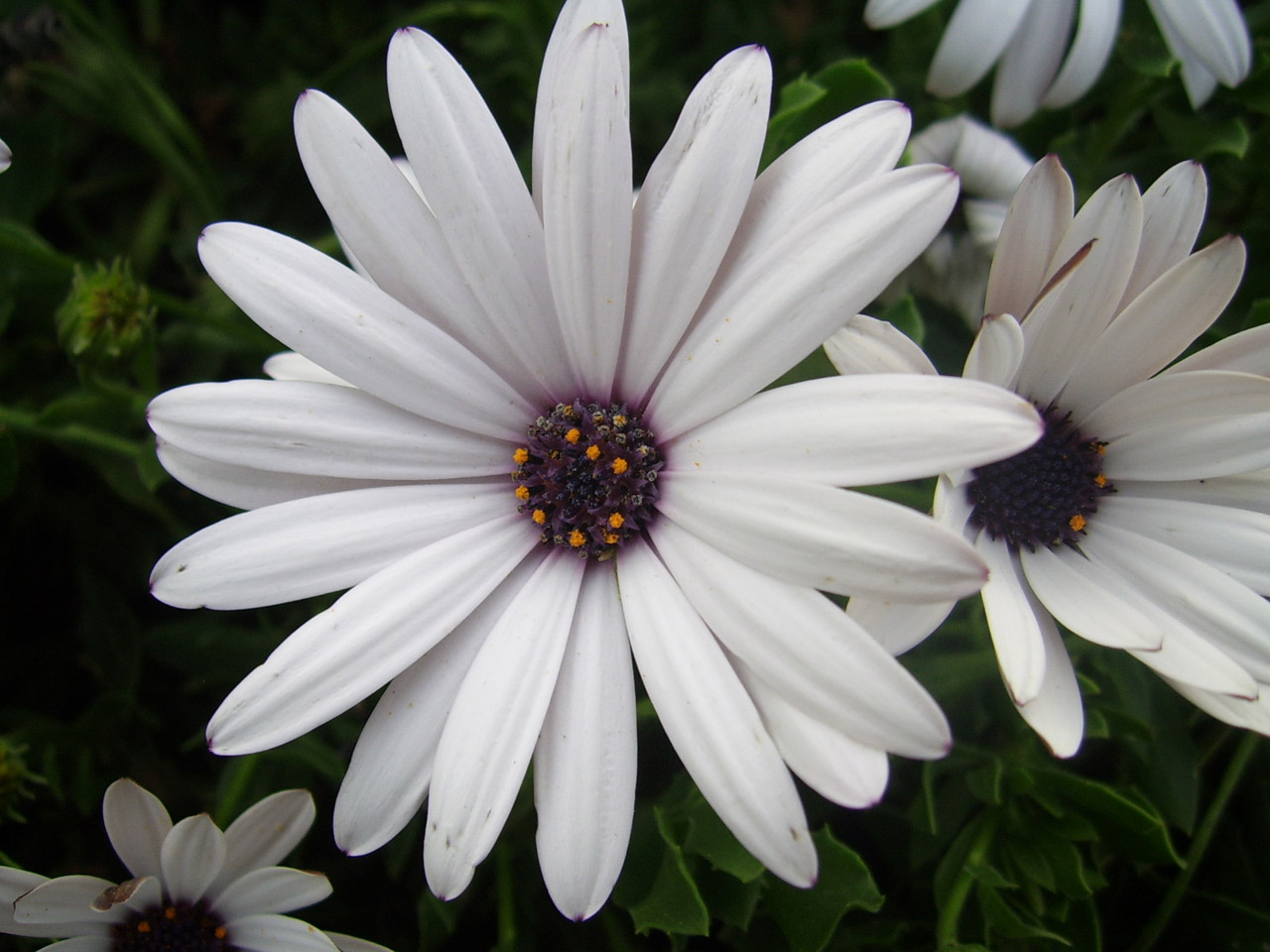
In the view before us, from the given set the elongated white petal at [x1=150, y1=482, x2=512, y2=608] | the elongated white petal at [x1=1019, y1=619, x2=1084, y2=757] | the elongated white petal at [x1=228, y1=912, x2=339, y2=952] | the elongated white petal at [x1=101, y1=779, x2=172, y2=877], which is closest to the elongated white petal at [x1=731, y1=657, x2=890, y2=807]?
the elongated white petal at [x1=1019, y1=619, x2=1084, y2=757]

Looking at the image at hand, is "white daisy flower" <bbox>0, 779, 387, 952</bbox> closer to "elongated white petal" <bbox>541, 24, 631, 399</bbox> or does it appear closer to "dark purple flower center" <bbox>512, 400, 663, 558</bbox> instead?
"dark purple flower center" <bbox>512, 400, 663, 558</bbox>

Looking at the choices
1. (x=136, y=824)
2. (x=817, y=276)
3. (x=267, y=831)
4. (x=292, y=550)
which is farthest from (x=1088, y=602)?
(x=136, y=824)

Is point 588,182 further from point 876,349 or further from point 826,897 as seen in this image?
point 826,897

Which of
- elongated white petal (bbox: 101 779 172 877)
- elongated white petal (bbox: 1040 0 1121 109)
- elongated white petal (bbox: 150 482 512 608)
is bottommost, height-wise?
elongated white petal (bbox: 101 779 172 877)

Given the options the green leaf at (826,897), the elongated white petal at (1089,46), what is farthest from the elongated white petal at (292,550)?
the elongated white petal at (1089,46)

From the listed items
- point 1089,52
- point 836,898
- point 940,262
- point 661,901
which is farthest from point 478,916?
point 1089,52

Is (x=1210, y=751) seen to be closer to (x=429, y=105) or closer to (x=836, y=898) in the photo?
(x=836, y=898)
